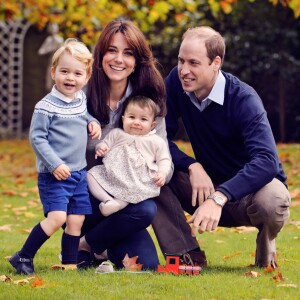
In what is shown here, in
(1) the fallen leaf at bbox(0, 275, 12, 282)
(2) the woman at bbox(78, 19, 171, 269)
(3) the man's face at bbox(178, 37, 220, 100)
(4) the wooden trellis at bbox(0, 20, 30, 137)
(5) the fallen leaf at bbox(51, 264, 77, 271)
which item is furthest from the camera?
(4) the wooden trellis at bbox(0, 20, 30, 137)

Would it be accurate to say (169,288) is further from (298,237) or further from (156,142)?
(298,237)

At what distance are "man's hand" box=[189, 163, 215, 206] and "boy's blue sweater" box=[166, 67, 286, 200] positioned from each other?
0.11m

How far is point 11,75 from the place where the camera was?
17.9m

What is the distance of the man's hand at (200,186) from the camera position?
5.26m

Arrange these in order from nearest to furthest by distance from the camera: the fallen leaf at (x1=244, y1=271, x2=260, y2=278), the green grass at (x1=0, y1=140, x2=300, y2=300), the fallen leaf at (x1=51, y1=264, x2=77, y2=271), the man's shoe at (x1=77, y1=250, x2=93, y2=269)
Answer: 1. the green grass at (x1=0, y1=140, x2=300, y2=300)
2. the fallen leaf at (x1=244, y1=271, x2=260, y2=278)
3. the fallen leaf at (x1=51, y1=264, x2=77, y2=271)
4. the man's shoe at (x1=77, y1=250, x2=93, y2=269)

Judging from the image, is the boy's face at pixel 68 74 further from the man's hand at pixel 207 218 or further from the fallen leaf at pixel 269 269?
the fallen leaf at pixel 269 269

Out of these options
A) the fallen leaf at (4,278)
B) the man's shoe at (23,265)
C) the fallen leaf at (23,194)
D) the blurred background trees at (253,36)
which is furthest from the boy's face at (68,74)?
the blurred background trees at (253,36)

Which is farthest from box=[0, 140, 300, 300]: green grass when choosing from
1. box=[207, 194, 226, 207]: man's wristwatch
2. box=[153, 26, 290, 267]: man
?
box=[207, 194, 226, 207]: man's wristwatch

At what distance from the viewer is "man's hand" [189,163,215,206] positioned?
526cm

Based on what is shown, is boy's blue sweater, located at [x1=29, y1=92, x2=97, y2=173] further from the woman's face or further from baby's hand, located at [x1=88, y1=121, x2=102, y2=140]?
the woman's face

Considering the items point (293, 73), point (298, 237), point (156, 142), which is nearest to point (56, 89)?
point (156, 142)

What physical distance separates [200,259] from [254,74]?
1028cm

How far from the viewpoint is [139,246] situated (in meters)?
5.43

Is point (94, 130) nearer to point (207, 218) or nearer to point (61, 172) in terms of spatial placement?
point (61, 172)
